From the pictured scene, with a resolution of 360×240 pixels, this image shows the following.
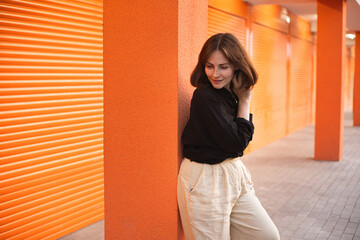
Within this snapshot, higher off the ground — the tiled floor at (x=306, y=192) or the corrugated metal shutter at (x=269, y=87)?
the corrugated metal shutter at (x=269, y=87)

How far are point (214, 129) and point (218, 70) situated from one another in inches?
14.2

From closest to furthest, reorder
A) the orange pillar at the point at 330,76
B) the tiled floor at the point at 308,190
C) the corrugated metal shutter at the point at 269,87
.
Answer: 1. the tiled floor at the point at 308,190
2. the orange pillar at the point at 330,76
3. the corrugated metal shutter at the point at 269,87

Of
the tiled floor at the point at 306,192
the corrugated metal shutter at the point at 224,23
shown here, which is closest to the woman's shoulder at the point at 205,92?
the tiled floor at the point at 306,192

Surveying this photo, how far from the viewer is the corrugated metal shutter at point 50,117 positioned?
3771 millimetres

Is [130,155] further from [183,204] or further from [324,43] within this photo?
[324,43]

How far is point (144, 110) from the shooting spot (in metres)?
2.74

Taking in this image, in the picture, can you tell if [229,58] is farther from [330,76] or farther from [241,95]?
[330,76]

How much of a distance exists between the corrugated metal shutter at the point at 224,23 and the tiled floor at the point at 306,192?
112 inches

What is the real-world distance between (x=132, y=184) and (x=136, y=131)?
1.23 ft

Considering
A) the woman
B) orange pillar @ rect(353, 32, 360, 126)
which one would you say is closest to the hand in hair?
the woman

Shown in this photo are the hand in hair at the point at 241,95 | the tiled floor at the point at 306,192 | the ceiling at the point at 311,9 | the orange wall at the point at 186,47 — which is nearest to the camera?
the hand in hair at the point at 241,95

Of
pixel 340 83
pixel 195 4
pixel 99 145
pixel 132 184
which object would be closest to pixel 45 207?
pixel 99 145

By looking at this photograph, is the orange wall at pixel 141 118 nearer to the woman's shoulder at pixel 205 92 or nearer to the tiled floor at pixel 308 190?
the woman's shoulder at pixel 205 92

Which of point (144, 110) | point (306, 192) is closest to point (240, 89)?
point (144, 110)
